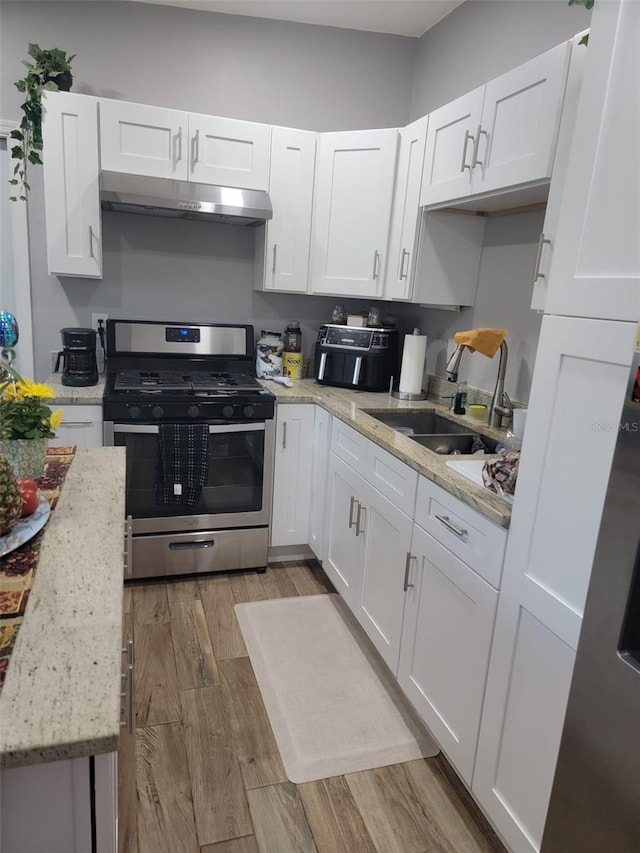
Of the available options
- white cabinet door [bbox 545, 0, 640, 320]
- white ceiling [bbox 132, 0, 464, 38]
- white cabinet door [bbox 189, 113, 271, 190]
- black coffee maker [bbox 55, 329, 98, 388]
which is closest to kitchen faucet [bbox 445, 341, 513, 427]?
white cabinet door [bbox 545, 0, 640, 320]

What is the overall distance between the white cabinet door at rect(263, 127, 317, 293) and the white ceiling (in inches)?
23.4

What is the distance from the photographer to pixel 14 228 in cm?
280

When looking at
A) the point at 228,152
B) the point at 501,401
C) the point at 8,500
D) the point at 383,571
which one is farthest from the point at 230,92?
the point at 8,500

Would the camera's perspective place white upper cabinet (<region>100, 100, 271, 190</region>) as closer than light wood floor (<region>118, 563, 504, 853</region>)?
No

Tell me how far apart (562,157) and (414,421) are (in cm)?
128

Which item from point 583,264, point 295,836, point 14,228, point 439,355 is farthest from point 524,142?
point 14,228

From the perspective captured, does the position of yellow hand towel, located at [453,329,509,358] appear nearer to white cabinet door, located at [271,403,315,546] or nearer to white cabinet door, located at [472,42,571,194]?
white cabinet door, located at [472,42,571,194]

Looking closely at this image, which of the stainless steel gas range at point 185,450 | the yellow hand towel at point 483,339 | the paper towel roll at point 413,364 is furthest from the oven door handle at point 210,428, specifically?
the yellow hand towel at point 483,339

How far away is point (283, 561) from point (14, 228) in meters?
2.17

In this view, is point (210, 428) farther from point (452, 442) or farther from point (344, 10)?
point (344, 10)

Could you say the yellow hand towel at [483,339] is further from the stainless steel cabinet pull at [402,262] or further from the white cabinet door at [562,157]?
the stainless steel cabinet pull at [402,262]

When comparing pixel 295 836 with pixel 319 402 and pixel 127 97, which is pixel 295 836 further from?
pixel 127 97

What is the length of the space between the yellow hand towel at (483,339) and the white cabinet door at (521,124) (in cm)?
50

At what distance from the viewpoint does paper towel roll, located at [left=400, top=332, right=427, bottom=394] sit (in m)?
2.78
